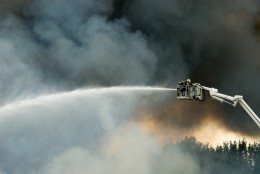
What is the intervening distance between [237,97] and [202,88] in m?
2.60

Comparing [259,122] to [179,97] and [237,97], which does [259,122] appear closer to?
[237,97]

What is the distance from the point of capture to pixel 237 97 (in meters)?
34.7

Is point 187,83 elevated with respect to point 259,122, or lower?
elevated

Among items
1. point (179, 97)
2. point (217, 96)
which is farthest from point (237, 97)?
point (179, 97)

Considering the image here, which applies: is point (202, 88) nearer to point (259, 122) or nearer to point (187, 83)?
point (187, 83)

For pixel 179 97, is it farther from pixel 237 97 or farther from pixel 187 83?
pixel 237 97

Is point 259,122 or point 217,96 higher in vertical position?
point 217,96

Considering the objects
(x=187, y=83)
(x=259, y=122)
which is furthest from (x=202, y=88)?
(x=259, y=122)

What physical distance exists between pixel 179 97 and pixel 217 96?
301 centimetres

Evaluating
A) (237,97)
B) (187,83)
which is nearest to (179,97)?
(187,83)

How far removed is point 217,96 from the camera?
36188 mm

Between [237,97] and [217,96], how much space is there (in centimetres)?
188

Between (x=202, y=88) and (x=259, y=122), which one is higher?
(x=202, y=88)

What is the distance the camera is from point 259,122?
3419 cm
